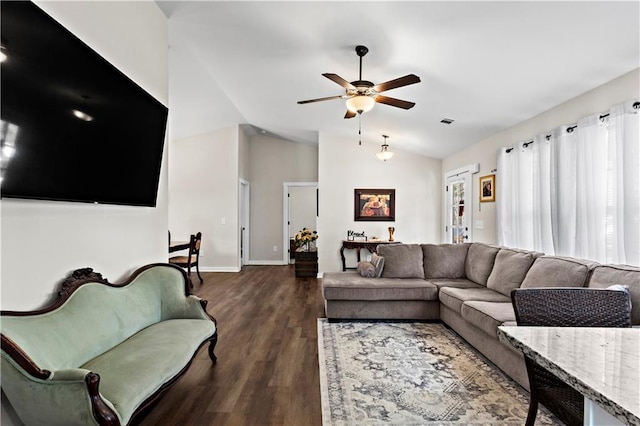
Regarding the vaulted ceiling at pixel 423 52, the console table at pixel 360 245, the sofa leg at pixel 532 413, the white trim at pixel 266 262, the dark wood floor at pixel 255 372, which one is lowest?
the dark wood floor at pixel 255 372

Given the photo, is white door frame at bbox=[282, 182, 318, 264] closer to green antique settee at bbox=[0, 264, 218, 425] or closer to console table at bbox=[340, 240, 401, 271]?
console table at bbox=[340, 240, 401, 271]

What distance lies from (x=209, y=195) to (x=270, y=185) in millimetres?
1639

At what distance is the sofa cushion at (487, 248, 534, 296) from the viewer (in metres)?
3.38

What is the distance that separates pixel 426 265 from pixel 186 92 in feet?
14.8

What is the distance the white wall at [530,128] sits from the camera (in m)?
2.83

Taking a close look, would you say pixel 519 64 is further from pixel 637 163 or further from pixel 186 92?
A: pixel 186 92

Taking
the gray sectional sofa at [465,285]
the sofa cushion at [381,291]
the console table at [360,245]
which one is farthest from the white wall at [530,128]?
the console table at [360,245]

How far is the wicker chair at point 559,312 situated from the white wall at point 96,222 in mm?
2436

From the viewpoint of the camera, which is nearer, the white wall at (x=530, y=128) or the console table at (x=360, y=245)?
the white wall at (x=530, y=128)

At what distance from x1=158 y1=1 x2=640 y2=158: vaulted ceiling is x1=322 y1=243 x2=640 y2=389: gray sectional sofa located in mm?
1575

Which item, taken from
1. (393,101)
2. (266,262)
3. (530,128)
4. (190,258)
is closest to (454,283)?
(530,128)

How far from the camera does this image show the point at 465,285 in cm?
404

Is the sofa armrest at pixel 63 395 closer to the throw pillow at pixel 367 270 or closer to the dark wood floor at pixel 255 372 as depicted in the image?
the dark wood floor at pixel 255 372

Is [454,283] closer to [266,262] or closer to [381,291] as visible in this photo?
[381,291]
